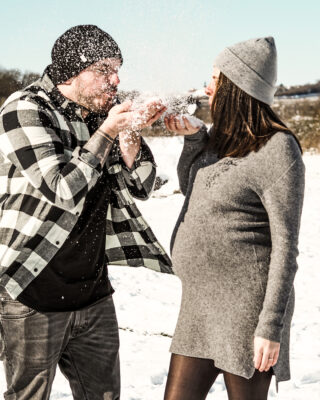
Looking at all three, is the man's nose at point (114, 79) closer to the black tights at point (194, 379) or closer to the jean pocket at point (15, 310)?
the jean pocket at point (15, 310)

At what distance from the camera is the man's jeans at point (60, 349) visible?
2072mm

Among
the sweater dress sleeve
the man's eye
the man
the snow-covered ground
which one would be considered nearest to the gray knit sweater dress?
the sweater dress sleeve

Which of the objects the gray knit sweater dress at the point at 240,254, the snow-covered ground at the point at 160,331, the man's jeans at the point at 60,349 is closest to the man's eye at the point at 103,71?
the gray knit sweater dress at the point at 240,254

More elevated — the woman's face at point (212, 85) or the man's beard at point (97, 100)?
the woman's face at point (212, 85)

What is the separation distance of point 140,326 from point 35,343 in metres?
2.66

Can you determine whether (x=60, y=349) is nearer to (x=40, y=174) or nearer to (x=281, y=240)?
(x=40, y=174)

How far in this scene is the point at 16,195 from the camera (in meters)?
2.00

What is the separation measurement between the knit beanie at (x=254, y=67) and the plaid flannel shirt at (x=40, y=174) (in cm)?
58

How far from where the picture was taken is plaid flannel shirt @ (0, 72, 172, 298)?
1.87m

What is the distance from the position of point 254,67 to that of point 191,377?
1.13 meters

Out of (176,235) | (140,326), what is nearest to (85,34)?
(176,235)

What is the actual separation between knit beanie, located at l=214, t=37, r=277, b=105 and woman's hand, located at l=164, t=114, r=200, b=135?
237mm

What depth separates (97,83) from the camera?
2.08 m

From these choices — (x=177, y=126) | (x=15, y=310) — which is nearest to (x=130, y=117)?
(x=177, y=126)
